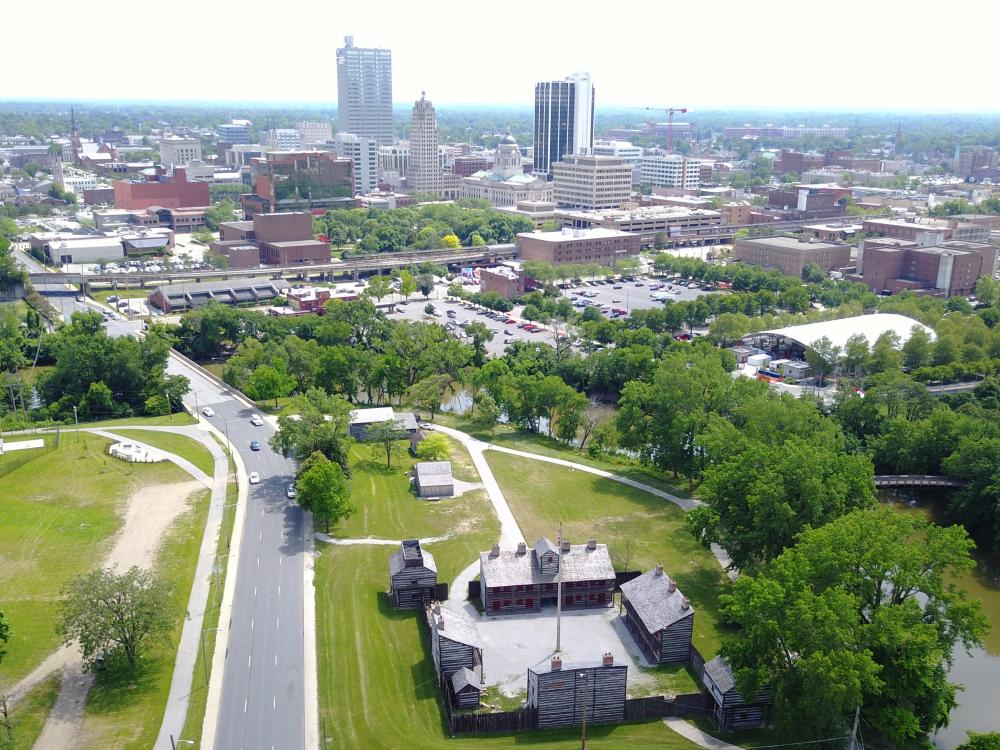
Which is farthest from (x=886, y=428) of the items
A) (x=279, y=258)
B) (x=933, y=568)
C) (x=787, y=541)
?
(x=279, y=258)

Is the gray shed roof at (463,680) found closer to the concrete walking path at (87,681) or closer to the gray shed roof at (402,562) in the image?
the gray shed roof at (402,562)

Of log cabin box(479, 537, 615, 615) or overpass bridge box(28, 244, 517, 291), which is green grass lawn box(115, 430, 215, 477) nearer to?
log cabin box(479, 537, 615, 615)

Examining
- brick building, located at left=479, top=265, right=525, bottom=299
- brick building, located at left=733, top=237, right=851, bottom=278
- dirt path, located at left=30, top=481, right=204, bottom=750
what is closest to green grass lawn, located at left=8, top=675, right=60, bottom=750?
dirt path, located at left=30, top=481, right=204, bottom=750

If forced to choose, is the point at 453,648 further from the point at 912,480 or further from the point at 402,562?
the point at 912,480

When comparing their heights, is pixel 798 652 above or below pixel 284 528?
above

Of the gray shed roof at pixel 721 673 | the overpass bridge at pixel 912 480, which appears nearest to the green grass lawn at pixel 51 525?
the gray shed roof at pixel 721 673

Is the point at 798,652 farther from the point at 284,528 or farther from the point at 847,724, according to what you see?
the point at 284,528

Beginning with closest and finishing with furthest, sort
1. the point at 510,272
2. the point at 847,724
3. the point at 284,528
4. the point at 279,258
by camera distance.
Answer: the point at 847,724 < the point at 284,528 < the point at 510,272 < the point at 279,258
